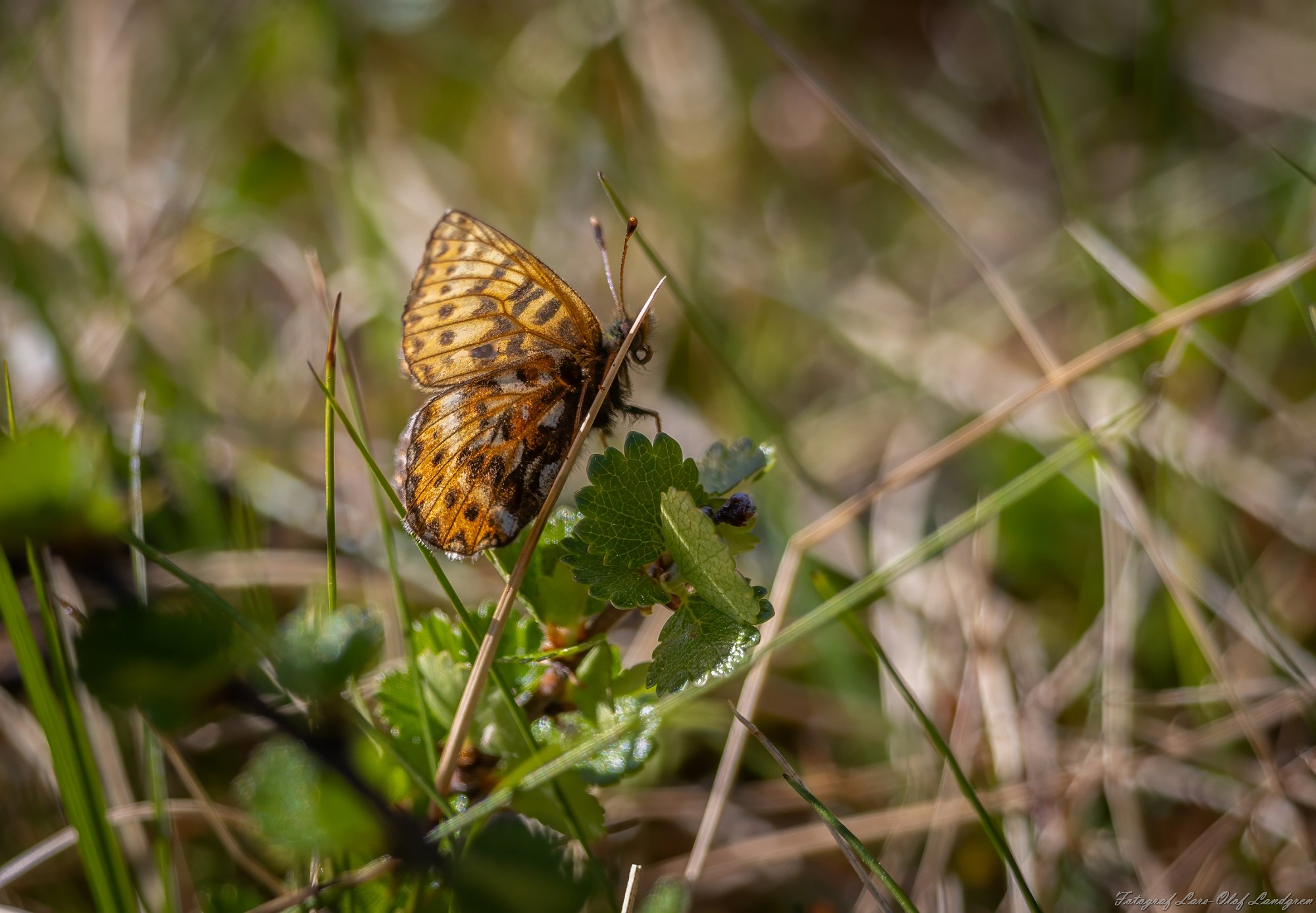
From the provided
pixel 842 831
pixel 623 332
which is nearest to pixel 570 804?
pixel 842 831

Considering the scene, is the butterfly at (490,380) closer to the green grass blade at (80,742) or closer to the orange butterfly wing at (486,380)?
the orange butterfly wing at (486,380)

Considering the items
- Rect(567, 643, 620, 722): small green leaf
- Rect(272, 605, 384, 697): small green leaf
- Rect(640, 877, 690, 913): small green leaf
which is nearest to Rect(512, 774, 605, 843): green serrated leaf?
Rect(567, 643, 620, 722): small green leaf

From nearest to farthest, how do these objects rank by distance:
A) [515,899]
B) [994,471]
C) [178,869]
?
[515,899] < [178,869] < [994,471]

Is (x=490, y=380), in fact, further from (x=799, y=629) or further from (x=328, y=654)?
(x=328, y=654)

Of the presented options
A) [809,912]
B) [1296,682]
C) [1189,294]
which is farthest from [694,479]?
[1189,294]

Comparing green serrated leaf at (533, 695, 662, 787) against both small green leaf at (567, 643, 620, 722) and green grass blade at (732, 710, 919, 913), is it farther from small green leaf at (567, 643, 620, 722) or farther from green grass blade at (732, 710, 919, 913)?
green grass blade at (732, 710, 919, 913)

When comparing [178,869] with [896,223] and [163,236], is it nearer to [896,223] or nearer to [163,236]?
[163,236]

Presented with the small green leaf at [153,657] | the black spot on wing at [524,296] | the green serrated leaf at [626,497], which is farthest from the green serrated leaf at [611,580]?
the black spot on wing at [524,296]
